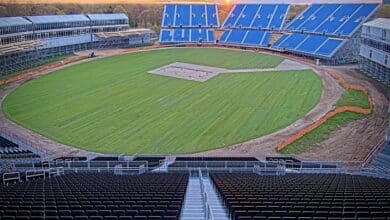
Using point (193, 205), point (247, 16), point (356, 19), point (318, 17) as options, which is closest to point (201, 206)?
point (193, 205)

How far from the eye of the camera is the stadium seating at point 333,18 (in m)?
58.7

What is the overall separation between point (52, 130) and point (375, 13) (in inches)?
1856

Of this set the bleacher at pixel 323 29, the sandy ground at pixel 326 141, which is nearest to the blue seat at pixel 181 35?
the bleacher at pixel 323 29

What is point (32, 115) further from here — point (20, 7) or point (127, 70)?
point (20, 7)

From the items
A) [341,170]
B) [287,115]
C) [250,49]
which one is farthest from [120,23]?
[341,170]

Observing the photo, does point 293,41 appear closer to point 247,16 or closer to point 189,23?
point 247,16

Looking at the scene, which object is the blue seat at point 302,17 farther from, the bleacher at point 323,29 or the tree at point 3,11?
the tree at point 3,11

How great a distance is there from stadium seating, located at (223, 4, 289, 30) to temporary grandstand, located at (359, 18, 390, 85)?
82.1 feet

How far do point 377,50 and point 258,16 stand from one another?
35.0 m

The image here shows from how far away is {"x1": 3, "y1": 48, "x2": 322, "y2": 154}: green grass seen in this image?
2694 cm

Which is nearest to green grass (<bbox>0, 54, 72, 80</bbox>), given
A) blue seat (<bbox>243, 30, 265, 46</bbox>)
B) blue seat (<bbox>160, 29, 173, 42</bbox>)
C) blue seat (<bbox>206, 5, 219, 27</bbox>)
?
blue seat (<bbox>160, 29, 173, 42</bbox>)

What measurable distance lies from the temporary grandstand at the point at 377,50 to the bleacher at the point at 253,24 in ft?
69.6

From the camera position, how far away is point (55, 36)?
58406mm

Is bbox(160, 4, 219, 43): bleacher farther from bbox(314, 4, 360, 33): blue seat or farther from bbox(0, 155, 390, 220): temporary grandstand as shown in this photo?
bbox(0, 155, 390, 220): temporary grandstand
